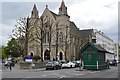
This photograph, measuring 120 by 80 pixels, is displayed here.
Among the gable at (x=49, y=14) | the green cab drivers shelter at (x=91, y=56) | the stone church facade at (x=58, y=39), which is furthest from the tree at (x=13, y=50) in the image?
the green cab drivers shelter at (x=91, y=56)

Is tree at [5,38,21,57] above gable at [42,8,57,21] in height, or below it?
below

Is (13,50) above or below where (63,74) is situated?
above

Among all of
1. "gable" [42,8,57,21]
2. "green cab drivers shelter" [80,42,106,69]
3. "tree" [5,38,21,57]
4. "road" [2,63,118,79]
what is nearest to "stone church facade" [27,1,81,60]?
"gable" [42,8,57,21]

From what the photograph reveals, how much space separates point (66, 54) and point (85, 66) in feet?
179

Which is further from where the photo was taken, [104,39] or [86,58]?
[104,39]

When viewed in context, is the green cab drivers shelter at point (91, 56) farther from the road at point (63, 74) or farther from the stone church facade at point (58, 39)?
the stone church facade at point (58, 39)

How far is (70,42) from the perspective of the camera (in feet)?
335

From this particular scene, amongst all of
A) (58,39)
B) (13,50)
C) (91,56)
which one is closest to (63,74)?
(91,56)

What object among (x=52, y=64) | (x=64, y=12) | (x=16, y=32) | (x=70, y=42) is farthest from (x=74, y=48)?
(x=52, y=64)

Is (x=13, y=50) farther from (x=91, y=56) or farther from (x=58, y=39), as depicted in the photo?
(x=91, y=56)

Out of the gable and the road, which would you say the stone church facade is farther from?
the road

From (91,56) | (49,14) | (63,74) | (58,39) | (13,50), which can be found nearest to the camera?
(63,74)

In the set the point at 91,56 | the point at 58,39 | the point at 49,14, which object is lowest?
the point at 91,56

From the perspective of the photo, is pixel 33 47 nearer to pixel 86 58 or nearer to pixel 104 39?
pixel 86 58
